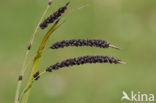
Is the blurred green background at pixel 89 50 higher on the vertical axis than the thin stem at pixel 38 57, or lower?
higher


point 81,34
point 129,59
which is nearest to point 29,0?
point 81,34

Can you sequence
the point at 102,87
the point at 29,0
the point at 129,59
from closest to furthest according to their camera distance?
1. the point at 102,87
2. the point at 129,59
3. the point at 29,0

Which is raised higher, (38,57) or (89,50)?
(89,50)

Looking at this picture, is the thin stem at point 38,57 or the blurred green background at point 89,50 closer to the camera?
the thin stem at point 38,57

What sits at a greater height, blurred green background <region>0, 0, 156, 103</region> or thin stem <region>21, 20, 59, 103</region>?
blurred green background <region>0, 0, 156, 103</region>

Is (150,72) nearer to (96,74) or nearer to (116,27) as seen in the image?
(96,74)

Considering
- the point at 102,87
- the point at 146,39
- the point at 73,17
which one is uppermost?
the point at 73,17

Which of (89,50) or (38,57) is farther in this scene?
(89,50)

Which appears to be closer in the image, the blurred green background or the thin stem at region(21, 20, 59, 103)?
the thin stem at region(21, 20, 59, 103)
